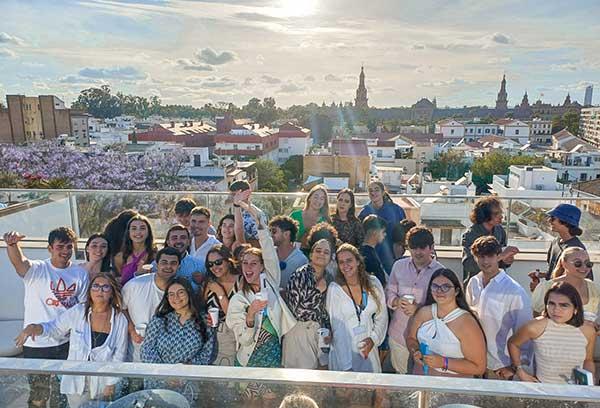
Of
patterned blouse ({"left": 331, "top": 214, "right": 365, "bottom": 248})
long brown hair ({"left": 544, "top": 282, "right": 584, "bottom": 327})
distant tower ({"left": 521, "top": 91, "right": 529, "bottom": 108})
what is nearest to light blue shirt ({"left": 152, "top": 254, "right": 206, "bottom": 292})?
patterned blouse ({"left": 331, "top": 214, "right": 365, "bottom": 248})

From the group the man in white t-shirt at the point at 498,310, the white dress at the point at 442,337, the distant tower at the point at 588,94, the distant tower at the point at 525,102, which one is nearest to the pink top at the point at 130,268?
the white dress at the point at 442,337

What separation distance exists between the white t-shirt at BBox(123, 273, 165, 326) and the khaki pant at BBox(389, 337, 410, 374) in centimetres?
146

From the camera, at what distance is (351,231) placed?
11.3ft

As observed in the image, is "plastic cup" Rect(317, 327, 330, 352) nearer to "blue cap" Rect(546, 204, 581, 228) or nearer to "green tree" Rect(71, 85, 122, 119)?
"blue cap" Rect(546, 204, 581, 228)

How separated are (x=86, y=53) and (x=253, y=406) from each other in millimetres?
84704

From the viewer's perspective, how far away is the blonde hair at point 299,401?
5.02 ft

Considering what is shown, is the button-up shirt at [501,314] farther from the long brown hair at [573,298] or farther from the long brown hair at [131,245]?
the long brown hair at [131,245]

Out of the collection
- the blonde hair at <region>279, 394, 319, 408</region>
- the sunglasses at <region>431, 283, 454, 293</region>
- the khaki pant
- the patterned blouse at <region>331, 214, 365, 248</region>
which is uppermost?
the patterned blouse at <region>331, 214, 365, 248</region>

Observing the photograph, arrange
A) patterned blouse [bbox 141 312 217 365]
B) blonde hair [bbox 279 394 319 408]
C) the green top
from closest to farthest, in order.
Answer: blonde hair [bbox 279 394 319 408] < patterned blouse [bbox 141 312 217 365] < the green top

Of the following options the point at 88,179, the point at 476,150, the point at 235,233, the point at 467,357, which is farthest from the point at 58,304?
the point at 476,150

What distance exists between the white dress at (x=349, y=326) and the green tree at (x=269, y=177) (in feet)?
107

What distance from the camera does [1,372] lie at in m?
1.57

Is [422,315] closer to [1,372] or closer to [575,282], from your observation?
[575,282]

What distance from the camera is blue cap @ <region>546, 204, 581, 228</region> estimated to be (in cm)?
312
